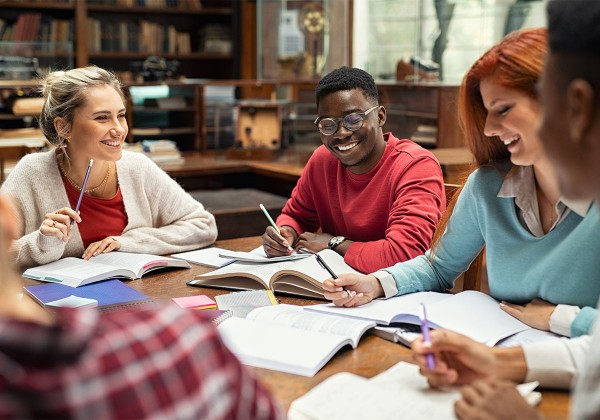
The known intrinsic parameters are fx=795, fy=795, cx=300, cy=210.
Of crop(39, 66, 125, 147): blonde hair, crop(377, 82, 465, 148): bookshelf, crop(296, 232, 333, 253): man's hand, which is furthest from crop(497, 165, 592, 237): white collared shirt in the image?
crop(377, 82, 465, 148): bookshelf

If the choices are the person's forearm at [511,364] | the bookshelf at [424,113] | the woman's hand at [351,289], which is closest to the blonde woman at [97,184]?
the woman's hand at [351,289]

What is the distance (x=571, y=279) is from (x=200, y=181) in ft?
11.1

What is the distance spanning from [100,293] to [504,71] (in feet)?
3.70

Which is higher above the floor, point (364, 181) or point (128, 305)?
point (364, 181)

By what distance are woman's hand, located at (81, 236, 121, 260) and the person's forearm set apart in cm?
143

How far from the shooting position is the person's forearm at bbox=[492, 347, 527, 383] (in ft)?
4.50

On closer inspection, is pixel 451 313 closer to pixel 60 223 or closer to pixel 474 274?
pixel 474 274

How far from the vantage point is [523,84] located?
1.65 meters

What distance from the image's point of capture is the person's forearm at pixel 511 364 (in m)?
1.37

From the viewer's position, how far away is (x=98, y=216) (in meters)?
2.59

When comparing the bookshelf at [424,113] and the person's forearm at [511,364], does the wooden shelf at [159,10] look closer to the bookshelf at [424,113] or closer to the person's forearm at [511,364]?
the bookshelf at [424,113]

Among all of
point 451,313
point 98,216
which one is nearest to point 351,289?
point 451,313

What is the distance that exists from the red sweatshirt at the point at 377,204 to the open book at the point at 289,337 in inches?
18.3

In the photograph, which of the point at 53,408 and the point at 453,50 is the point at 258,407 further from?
the point at 453,50
